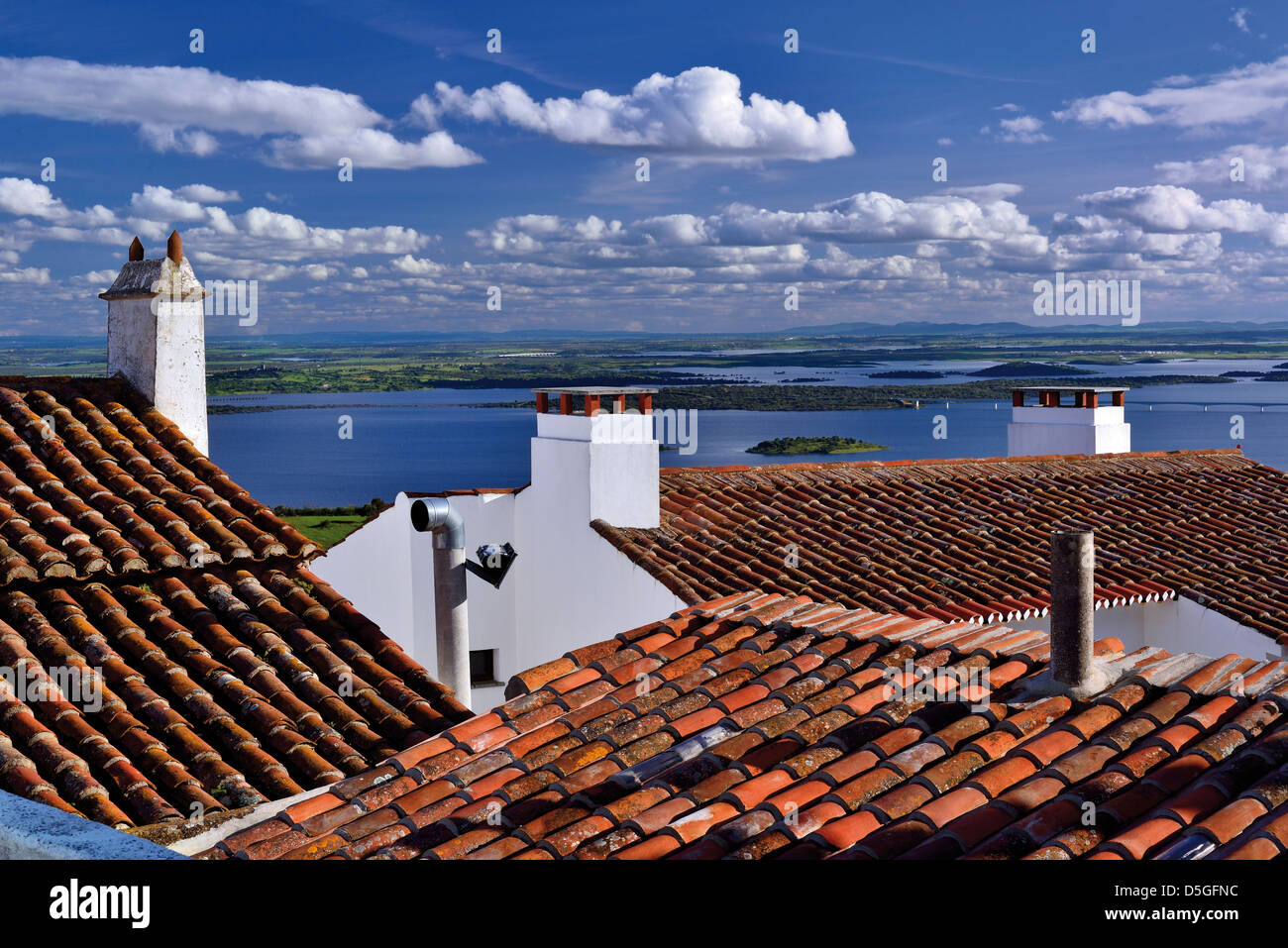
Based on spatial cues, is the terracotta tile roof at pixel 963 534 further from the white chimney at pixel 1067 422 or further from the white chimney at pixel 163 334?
the white chimney at pixel 163 334

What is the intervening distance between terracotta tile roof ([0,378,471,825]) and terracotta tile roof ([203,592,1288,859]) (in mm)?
864

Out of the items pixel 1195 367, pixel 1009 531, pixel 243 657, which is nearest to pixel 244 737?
pixel 243 657

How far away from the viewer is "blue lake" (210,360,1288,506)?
56625 mm

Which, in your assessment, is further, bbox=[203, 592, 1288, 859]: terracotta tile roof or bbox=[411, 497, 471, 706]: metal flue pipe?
bbox=[411, 497, 471, 706]: metal flue pipe

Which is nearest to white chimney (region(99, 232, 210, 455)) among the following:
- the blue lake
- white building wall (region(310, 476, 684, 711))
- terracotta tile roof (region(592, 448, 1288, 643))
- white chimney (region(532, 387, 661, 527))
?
white building wall (region(310, 476, 684, 711))

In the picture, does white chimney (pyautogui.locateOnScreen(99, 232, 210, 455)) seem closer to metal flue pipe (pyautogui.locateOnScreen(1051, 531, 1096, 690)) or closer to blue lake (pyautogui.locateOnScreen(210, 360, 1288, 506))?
metal flue pipe (pyautogui.locateOnScreen(1051, 531, 1096, 690))

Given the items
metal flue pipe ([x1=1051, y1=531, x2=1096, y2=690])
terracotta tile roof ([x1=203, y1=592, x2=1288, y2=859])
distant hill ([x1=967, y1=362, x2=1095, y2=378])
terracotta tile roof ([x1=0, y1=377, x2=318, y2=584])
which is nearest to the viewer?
terracotta tile roof ([x1=203, y1=592, x2=1288, y2=859])

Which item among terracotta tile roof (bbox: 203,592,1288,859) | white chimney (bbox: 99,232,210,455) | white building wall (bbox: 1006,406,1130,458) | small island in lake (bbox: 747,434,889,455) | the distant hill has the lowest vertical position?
small island in lake (bbox: 747,434,889,455)

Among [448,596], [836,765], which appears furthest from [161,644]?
[836,765]

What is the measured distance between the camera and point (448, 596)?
9.61 metres

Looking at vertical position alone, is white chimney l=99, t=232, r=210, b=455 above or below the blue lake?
above

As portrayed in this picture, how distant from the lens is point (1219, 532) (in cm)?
1645

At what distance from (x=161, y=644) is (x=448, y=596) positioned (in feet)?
7.53

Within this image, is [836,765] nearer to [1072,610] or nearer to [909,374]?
[1072,610]
